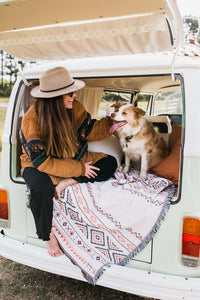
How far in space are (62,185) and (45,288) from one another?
110cm

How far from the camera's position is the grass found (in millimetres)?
2480

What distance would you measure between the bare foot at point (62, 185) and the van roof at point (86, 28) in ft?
3.85

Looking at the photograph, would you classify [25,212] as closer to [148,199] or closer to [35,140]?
[35,140]

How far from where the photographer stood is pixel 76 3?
1.66m

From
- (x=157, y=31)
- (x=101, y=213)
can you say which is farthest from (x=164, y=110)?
(x=101, y=213)

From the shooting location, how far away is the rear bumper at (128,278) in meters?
1.81

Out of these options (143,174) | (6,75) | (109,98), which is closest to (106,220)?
(143,174)

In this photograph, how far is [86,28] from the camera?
2.21m

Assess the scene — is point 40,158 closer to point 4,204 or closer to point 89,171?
point 89,171

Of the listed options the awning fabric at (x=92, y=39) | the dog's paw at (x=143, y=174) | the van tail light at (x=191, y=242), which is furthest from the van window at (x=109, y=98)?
A: the van tail light at (x=191, y=242)

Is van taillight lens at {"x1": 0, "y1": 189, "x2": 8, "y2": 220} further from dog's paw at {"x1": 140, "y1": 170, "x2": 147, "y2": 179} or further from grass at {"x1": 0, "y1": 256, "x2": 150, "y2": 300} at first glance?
dog's paw at {"x1": 140, "y1": 170, "x2": 147, "y2": 179}

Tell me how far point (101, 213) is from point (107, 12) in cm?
139

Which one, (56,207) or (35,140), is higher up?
(35,140)

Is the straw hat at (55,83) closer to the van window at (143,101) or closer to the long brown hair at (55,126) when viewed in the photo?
the long brown hair at (55,126)
